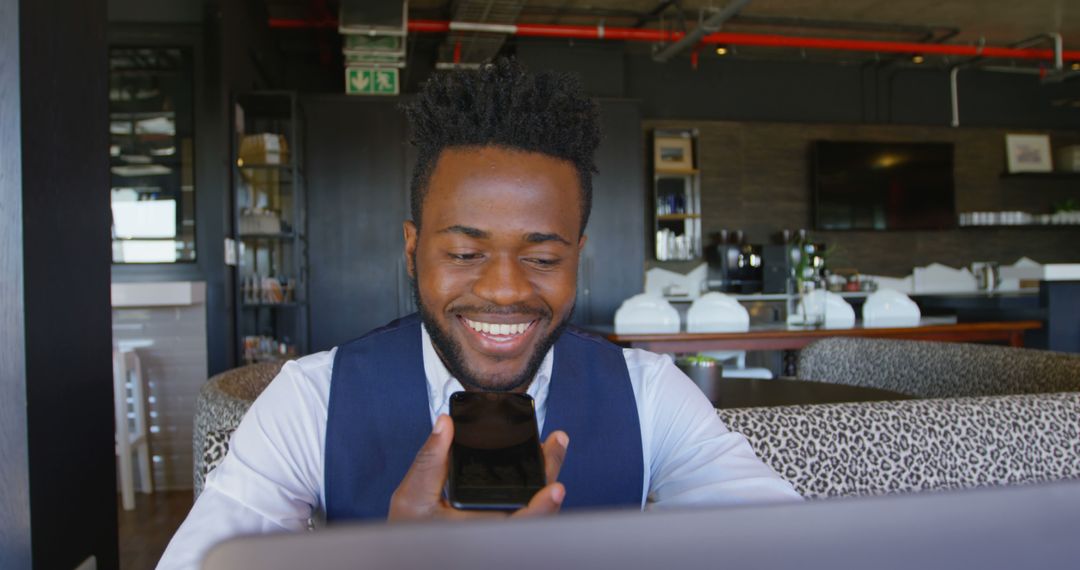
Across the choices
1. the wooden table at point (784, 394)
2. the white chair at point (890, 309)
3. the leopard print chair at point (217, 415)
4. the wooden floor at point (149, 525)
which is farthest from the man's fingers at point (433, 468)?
the white chair at point (890, 309)

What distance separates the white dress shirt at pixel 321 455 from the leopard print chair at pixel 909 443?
0.20m

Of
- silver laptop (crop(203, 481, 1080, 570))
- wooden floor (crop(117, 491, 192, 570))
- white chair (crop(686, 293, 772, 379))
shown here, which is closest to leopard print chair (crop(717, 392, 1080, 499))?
silver laptop (crop(203, 481, 1080, 570))

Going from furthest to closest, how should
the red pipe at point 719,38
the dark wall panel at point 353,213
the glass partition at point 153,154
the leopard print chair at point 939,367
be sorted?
1. the red pipe at point 719,38
2. the dark wall panel at point 353,213
3. the glass partition at point 153,154
4. the leopard print chair at point 939,367

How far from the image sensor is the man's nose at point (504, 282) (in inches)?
32.9

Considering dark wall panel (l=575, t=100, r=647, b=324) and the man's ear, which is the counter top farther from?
the man's ear

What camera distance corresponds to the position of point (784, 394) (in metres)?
2.03

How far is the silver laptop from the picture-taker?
24cm

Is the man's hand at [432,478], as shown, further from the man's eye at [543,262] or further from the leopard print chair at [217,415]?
the leopard print chair at [217,415]

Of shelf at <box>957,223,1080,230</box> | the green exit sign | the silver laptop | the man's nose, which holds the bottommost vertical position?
the silver laptop

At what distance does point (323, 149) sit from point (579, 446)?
5.12 meters

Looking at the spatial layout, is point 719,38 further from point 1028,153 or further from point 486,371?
point 486,371

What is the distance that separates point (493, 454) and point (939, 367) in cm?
200

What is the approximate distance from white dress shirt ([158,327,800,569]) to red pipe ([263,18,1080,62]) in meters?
5.10

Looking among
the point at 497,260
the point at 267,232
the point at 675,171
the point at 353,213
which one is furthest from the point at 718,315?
the point at 497,260
